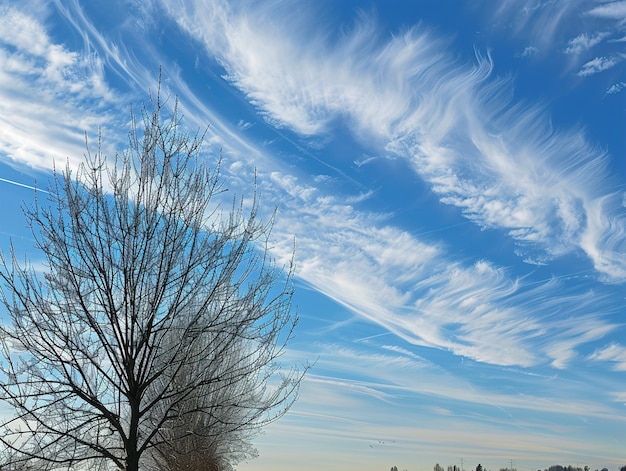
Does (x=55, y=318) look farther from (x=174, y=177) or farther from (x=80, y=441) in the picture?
(x=174, y=177)

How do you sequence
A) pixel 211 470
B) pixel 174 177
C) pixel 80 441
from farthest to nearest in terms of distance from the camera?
1. pixel 211 470
2. pixel 174 177
3. pixel 80 441

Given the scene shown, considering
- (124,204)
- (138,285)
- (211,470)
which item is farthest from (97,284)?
(211,470)

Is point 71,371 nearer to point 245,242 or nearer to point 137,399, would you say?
point 137,399

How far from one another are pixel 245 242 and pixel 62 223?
8.34 feet

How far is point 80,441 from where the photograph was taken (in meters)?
8.23

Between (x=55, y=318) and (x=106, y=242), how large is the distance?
3.95ft

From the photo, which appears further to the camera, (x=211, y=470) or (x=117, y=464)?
(x=211, y=470)

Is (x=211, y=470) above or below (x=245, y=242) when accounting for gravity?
below

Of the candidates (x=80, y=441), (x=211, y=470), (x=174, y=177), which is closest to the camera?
(x=80, y=441)

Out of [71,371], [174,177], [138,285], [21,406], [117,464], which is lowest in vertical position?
[117,464]

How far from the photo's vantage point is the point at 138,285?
340 inches

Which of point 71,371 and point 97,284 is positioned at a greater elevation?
point 97,284

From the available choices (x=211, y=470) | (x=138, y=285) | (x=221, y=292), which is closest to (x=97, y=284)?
(x=138, y=285)

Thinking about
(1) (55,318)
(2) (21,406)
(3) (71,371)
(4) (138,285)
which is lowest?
(2) (21,406)
